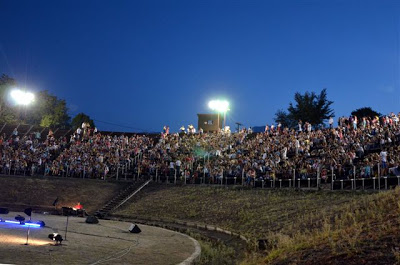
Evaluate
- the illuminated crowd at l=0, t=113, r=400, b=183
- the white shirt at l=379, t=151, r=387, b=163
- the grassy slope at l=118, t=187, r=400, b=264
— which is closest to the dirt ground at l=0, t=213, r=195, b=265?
the grassy slope at l=118, t=187, r=400, b=264

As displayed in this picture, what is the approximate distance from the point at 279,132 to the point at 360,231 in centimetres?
2464

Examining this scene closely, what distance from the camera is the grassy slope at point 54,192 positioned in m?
35.5

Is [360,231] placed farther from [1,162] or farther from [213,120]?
[213,120]

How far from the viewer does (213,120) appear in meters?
65.3

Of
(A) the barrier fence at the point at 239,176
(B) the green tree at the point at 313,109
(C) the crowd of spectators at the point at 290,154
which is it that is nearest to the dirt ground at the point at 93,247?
(A) the barrier fence at the point at 239,176

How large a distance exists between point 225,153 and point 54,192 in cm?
1634

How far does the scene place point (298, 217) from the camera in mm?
19672

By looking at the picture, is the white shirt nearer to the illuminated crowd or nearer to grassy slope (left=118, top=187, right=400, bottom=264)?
the illuminated crowd

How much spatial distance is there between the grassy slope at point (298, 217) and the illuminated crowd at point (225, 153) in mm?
2181

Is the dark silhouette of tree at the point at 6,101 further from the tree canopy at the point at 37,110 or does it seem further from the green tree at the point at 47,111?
the green tree at the point at 47,111

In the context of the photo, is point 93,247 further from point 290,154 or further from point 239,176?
point 290,154

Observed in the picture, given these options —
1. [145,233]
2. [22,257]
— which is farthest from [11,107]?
[22,257]

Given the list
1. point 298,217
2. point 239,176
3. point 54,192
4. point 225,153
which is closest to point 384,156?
point 298,217

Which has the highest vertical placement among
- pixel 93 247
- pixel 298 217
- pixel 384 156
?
pixel 384 156
